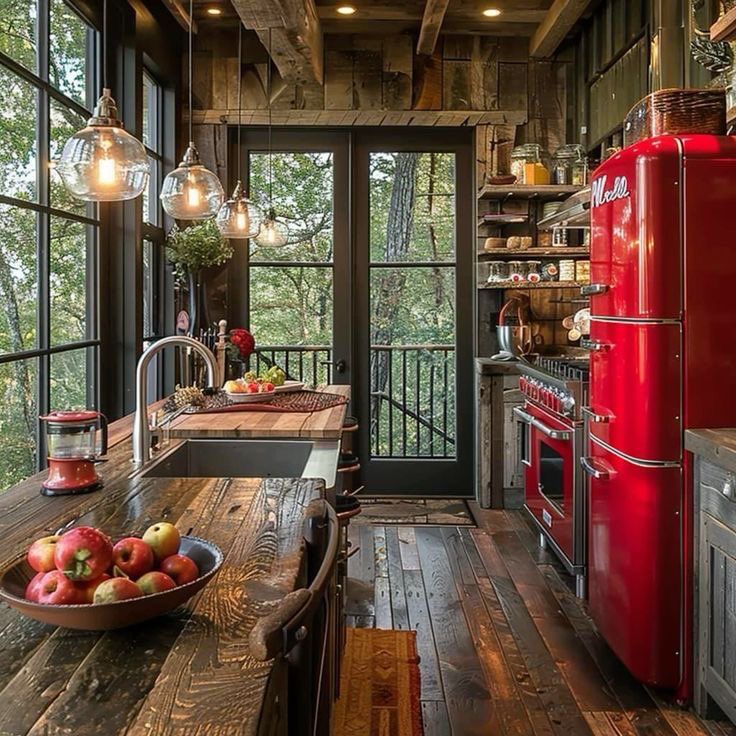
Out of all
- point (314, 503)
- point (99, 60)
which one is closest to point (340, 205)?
point (99, 60)

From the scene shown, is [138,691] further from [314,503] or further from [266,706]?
[314,503]

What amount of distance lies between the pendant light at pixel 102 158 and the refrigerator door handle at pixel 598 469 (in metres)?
1.86

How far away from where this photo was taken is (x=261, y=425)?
2797 millimetres

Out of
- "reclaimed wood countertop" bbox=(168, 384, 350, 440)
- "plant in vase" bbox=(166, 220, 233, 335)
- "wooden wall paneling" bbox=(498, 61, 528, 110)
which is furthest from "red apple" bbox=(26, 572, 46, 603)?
"wooden wall paneling" bbox=(498, 61, 528, 110)

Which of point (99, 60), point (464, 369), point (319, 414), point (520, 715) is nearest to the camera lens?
point (520, 715)

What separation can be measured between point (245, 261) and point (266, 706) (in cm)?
453

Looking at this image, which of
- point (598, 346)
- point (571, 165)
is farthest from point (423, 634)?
point (571, 165)

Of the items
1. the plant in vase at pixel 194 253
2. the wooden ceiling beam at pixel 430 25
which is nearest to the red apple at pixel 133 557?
the plant in vase at pixel 194 253

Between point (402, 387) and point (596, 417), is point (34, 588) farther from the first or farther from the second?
point (402, 387)

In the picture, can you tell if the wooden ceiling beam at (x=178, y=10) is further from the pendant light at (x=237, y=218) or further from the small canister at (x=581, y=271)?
the small canister at (x=581, y=271)

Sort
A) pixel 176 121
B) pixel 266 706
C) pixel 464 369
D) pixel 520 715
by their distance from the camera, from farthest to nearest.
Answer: pixel 464 369 → pixel 176 121 → pixel 520 715 → pixel 266 706

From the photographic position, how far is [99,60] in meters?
3.71

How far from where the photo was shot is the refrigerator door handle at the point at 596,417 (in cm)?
271

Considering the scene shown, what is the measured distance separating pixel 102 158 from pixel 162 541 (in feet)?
4.13
